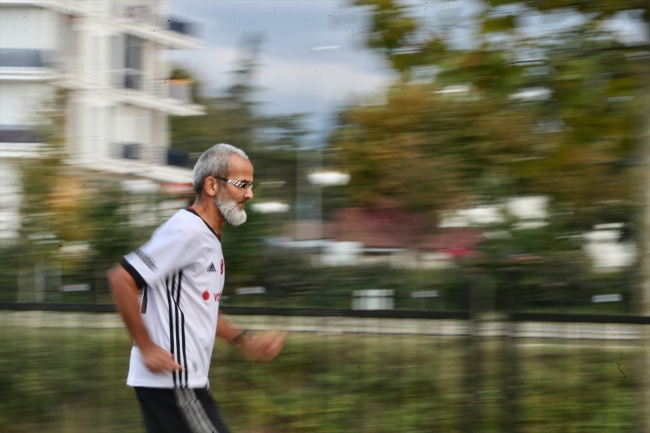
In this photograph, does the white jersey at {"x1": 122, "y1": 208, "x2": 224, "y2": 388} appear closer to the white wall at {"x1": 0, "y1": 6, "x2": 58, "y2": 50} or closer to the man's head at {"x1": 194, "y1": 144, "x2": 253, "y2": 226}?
the man's head at {"x1": 194, "y1": 144, "x2": 253, "y2": 226}

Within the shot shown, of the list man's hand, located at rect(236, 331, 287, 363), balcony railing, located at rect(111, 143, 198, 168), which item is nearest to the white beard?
man's hand, located at rect(236, 331, 287, 363)

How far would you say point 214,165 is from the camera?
3.92m

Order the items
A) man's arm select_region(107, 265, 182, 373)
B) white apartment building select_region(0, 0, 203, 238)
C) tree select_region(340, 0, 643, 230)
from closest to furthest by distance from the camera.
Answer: man's arm select_region(107, 265, 182, 373) < tree select_region(340, 0, 643, 230) < white apartment building select_region(0, 0, 203, 238)

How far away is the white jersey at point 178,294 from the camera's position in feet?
12.0

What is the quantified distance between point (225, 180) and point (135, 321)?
0.69 m

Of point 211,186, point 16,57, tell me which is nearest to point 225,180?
point 211,186

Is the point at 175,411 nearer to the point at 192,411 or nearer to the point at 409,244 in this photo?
the point at 192,411

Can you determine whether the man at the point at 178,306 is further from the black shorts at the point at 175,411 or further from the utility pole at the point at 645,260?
the utility pole at the point at 645,260

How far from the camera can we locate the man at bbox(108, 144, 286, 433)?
3625 millimetres

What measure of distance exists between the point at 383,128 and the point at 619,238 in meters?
2.22

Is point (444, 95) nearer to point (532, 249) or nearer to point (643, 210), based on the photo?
point (532, 249)

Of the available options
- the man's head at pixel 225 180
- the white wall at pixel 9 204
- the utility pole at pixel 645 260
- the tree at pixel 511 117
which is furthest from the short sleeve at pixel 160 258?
the white wall at pixel 9 204

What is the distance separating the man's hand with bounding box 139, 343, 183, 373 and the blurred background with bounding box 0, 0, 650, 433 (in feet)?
9.32

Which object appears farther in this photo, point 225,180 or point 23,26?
point 23,26
